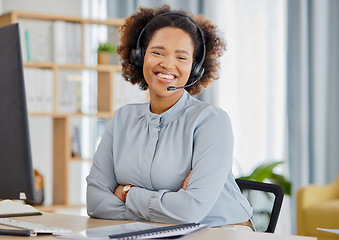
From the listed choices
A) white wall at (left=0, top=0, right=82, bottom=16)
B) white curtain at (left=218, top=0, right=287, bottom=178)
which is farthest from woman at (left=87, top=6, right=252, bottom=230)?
white wall at (left=0, top=0, right=82, bottom=16)

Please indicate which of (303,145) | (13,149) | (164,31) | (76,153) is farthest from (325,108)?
(13,149)

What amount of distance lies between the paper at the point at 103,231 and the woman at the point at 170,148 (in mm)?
257

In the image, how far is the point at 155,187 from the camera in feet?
5.33

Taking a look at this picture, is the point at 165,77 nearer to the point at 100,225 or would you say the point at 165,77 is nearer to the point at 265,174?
the point at 100,225

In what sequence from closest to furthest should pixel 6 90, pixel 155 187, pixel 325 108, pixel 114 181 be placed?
pixel 6 90, pixel 155 187, pixel 114 181, pixel 325 108

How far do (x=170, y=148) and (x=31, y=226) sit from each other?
1.67 ft

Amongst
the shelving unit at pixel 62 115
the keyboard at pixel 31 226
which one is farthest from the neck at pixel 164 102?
the shelving unit at pixel 62 115

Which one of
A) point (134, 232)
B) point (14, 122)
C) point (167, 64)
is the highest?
point (167, 64)

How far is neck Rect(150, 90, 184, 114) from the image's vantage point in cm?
175

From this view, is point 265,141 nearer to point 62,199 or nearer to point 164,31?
point 62,199

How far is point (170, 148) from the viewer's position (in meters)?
1.62

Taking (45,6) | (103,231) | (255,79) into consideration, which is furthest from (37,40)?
(103,231)

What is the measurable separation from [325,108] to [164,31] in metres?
3.04

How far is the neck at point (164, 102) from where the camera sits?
69.0 inches
